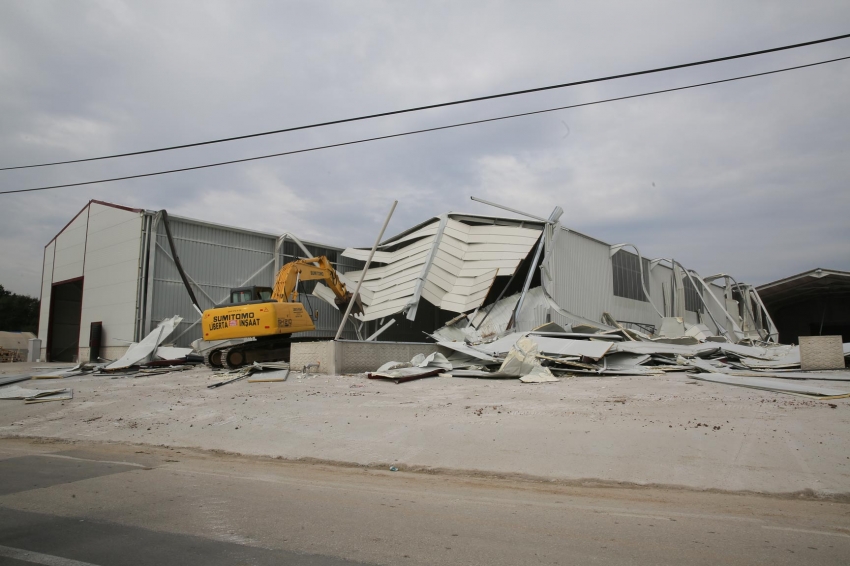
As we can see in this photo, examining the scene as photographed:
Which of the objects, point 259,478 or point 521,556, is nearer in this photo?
point 521,556

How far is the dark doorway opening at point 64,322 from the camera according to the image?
3262 centimetres

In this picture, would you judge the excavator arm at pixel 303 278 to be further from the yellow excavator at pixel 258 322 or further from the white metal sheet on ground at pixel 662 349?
the white metal sheet on ground at pixel 662 349

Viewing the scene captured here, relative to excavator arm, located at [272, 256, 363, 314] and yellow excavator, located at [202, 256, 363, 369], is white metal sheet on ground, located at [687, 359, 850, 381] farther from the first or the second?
excavator arm, located at [272, 256, 363, 314]

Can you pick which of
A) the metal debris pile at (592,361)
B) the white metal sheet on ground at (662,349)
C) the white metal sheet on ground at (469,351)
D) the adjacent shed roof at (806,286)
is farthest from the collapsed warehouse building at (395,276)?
the adjacent shed roof at (806,286)

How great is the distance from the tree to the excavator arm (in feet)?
191

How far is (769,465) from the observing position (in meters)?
7.02

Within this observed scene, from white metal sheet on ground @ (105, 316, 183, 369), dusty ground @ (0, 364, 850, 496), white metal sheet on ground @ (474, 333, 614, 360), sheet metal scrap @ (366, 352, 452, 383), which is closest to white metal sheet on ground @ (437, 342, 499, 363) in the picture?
white metal sheet on ground @ (474, 333, 614, 360)

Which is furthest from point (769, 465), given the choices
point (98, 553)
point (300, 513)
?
point (98, 553)

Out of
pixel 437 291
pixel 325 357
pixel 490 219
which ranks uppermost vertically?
pixel 490 219

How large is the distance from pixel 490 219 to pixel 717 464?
20101 mm

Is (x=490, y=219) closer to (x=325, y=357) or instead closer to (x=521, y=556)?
(x=325, y=357)

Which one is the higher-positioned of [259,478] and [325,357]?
[325,357]

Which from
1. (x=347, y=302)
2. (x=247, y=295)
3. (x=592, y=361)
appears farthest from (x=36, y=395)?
(x=592, y=361)

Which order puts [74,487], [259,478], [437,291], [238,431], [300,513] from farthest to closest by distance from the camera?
1. [437,291]
2. [238,431]
3. [259,478]
4. [74,487]
5. [300,513]
